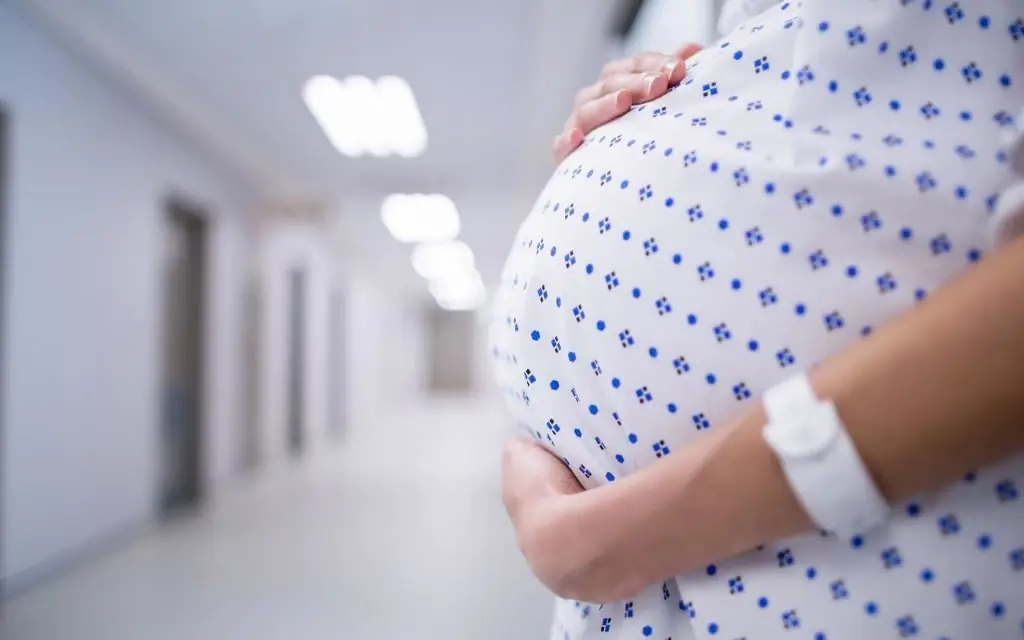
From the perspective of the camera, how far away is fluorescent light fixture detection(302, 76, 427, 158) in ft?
13.2

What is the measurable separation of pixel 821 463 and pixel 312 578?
337 centimetres

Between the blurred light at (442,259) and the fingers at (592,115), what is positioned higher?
the blurred light at (442,259)

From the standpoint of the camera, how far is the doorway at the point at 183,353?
5098 millimetres

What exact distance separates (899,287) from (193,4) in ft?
12.5

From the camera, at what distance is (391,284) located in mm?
14289

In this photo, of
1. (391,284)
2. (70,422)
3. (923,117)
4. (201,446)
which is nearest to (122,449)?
(70,422)

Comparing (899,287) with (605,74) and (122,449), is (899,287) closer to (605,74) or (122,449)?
(605,74)

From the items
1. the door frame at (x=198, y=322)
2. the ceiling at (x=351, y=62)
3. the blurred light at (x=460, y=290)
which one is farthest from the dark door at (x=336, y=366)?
the ceiling at (x=351, y=62)

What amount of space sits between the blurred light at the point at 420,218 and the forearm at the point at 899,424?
6.45 m

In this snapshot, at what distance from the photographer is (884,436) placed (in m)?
0.32

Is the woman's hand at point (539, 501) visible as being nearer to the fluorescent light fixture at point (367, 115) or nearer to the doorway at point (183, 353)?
the fluorescent light fixture at point (367, 115)

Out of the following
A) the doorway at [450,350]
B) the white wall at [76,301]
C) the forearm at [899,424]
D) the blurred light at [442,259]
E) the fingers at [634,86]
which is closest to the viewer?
the forearm at [899,424]

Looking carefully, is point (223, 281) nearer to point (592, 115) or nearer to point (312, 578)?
point (312, 578)

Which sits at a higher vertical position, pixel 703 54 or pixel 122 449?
pixel 703 54
